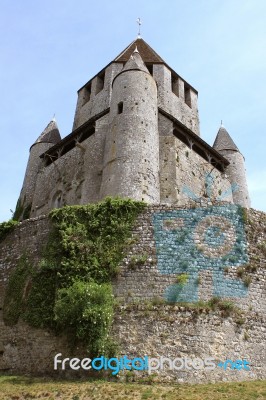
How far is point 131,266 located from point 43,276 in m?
2.52

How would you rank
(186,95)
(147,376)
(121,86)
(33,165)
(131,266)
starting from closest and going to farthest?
(147,376) → (131,266) → (121,86) → (33,165) → (186,95)

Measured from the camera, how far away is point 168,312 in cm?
1124

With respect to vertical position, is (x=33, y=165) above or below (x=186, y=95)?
below

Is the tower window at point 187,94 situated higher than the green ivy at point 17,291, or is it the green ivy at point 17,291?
the tower window at point 187,94

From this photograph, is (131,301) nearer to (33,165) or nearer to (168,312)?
(168,312)

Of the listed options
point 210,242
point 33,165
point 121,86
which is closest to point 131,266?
point 210,242

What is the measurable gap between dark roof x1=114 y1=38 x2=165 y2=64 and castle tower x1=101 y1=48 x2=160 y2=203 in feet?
22.4

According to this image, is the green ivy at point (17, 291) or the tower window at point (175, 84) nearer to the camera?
Result: the green ivy at point (17, 291)

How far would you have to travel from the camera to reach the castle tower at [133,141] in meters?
17.7

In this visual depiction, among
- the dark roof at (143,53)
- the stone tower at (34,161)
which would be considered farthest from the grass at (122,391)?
the dark roof at (143,53)

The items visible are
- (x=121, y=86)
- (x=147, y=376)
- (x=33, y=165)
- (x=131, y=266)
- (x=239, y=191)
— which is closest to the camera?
(x=147, y=376)

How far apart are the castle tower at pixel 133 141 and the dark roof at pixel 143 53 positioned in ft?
22.4

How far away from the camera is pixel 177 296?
11.6 metres

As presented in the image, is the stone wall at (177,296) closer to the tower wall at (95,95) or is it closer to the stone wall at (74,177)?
the stone wall at (74,177)
